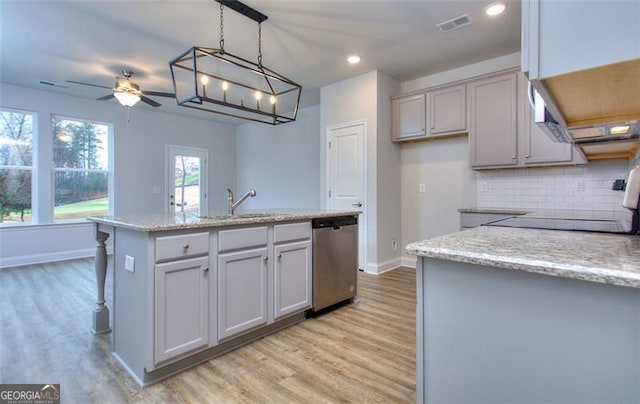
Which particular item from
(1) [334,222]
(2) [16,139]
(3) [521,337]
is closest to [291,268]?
(1) [334,222]

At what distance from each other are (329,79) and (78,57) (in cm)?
321

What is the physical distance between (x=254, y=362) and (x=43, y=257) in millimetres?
5040

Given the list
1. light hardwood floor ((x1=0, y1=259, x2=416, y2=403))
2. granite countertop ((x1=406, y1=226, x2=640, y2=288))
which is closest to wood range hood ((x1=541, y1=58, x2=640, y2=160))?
granite countertop ((x1=406, y1=226, x2=640, y2=288))

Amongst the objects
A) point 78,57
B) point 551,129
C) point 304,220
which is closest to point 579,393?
point 551,129

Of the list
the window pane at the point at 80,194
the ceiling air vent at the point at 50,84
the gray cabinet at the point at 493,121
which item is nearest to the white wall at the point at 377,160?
the gray cabinet at the point at 493,121

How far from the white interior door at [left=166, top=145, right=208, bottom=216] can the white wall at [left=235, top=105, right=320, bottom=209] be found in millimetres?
868

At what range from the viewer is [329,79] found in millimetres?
4629

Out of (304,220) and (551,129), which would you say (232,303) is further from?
(551,129)

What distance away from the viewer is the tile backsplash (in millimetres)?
3178

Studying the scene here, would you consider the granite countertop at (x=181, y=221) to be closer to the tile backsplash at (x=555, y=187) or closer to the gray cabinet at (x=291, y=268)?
the gray cabinet at (x=291, y=268)

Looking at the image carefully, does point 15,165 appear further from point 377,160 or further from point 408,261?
point 408,261

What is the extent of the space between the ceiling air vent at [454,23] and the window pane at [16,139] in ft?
20.2

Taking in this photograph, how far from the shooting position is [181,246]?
189 centimetres

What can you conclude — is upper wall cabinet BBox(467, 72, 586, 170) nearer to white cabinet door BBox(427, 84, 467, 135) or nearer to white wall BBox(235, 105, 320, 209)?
white cabinet door BBox(427, 84, 467, 135)
